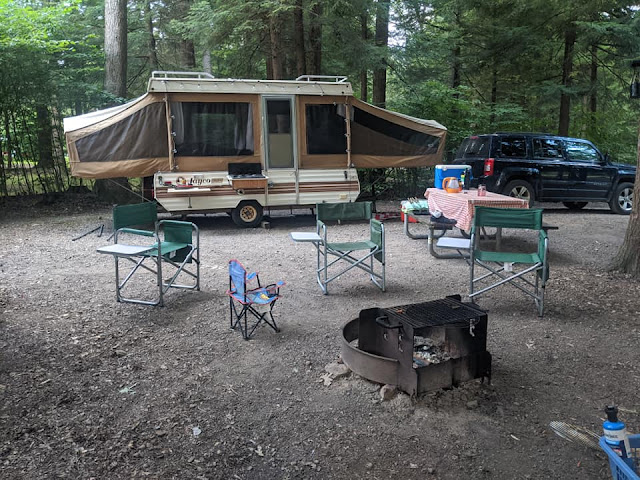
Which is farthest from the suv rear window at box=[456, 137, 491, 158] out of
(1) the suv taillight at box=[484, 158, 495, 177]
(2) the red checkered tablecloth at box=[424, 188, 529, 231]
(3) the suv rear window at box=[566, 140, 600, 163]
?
(2) the red checkered tablecloth at box=[424, 188, 529, 231]

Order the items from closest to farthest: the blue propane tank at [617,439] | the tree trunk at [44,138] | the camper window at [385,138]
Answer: the blue propane tank at [617,439] → the camper window at [385,138] → the tree trunk at [44,138]

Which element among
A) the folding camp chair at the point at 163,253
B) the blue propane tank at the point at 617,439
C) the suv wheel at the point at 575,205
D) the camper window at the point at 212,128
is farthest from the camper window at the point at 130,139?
the suv wheel at the point at 575,205

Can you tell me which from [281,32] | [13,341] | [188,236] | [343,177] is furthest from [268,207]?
[13,341]

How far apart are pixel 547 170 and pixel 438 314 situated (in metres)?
7.93

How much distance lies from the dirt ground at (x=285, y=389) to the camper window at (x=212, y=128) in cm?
347

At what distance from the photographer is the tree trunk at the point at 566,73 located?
43.9 ft

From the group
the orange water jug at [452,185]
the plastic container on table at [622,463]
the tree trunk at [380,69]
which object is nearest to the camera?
the plastic container on table at [622,463]

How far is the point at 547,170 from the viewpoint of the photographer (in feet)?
33.7

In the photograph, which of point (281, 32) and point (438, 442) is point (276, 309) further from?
point (281, 32)

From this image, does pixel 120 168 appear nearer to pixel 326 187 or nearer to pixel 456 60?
pixel 326 187

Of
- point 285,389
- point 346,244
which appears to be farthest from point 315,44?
point 285,389

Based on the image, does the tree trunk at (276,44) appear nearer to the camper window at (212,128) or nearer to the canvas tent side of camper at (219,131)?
the canvas tent side of camper at (219,131)

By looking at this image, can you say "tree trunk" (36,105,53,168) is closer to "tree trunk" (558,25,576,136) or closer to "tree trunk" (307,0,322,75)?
"tree trunk" (307,0,322,75)

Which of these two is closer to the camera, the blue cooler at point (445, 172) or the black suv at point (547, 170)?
the blue cooler at point (445, 172)
